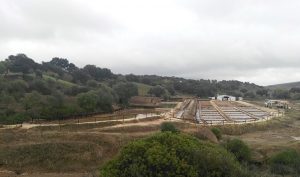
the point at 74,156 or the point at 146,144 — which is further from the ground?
the point at 146,144

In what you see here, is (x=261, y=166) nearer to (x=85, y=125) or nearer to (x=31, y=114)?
(x=85, y=125)

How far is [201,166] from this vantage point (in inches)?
834

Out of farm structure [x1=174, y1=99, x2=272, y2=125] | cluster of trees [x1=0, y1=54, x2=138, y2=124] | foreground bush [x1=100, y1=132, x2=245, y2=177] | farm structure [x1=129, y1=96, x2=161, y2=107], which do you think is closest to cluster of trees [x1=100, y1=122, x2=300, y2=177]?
foreground bush [x1=100, y1=132, x2=245, y2=177]

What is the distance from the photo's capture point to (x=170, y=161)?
2048 centimetres

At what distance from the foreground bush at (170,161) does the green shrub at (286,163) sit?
13452 mm

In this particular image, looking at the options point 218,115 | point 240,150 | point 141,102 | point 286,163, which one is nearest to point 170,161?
point 286,163

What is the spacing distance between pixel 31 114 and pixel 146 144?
121 ft

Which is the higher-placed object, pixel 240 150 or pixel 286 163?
pixel 240 150

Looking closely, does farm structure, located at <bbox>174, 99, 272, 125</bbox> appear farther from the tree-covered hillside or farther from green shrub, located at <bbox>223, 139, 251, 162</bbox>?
green shrub, located at <bbox>223, 139, 251, 162</bbox>

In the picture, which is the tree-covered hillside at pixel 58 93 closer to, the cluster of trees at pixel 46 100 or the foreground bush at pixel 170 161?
the cluster of trees at pixel 46 100

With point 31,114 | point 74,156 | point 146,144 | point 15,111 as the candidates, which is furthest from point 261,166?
point 15,111

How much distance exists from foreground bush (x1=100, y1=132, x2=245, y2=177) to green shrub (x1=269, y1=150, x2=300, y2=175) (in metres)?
13.5

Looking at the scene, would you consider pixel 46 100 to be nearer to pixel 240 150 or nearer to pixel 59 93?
pixel 59 93

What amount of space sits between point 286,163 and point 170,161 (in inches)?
732
